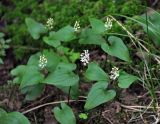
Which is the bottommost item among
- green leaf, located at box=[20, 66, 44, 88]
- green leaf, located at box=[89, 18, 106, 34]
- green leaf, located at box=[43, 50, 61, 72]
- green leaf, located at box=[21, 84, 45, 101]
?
green leaf, located at box=[21, 84, 45, 101]

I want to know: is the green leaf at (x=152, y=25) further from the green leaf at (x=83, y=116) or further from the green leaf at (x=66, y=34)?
the green leaf at (x=83, y=116)

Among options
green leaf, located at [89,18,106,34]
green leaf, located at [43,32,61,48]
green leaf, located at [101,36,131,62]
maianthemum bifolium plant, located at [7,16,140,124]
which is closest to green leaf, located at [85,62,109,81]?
maianthemum bifolium plant, located at [7,16,140,124]

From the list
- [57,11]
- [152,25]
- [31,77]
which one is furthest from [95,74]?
[57,11]

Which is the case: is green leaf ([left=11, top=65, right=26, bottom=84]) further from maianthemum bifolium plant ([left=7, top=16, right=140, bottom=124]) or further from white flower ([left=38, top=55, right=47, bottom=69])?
white flower ([left=38, top=55, right=47, bottom=69])

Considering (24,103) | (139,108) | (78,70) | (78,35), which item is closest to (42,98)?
(24,103)

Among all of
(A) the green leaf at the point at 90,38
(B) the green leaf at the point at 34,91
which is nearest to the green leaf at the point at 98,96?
(A) the green leaf at the point at 90,38

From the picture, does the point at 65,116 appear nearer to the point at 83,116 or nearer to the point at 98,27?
the point at 83,116

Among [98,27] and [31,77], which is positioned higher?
[98,27]
